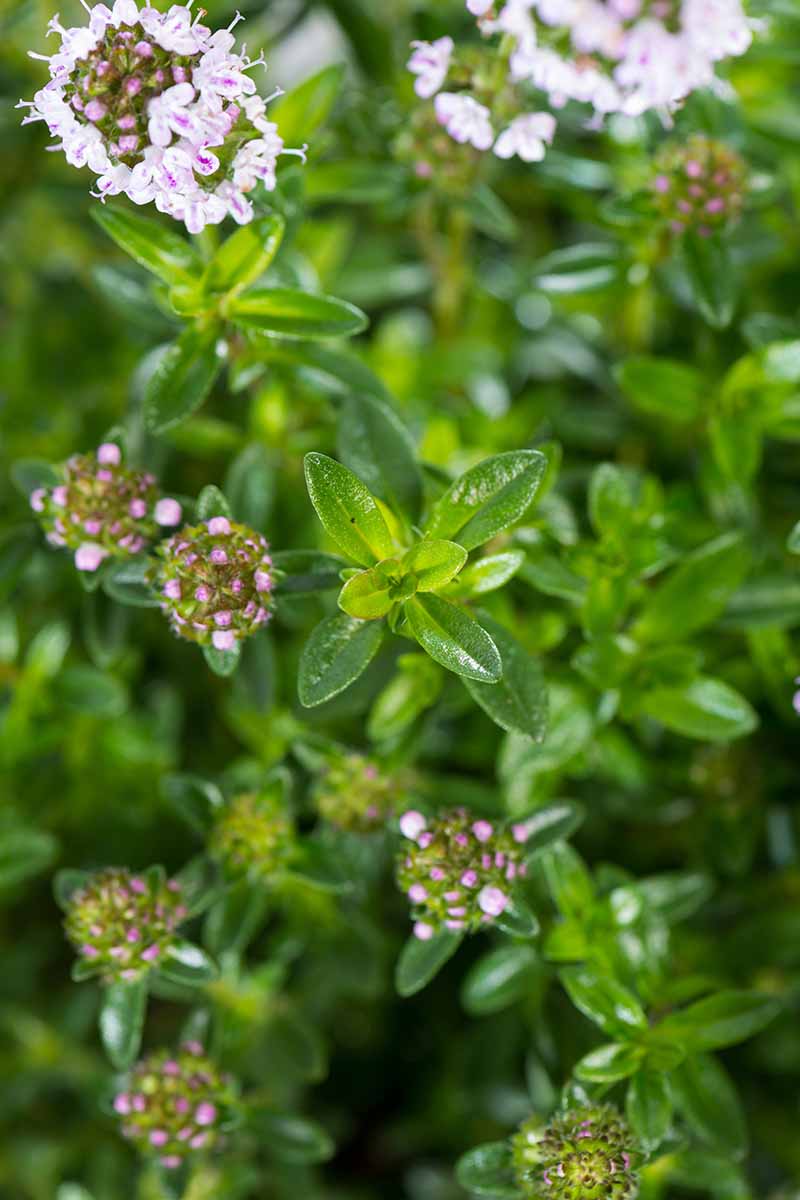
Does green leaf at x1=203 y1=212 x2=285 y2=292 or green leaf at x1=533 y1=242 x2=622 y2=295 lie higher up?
green leaf at x1=203 y1=212 x2=285 y2=292

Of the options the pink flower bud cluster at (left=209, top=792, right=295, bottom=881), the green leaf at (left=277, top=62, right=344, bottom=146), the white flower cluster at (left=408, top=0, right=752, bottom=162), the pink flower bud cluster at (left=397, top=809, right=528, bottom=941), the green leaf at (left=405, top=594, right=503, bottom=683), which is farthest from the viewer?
the green leaf at (left=277, top=62, right=344, bottom=146)

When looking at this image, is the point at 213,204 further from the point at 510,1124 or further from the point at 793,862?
the point at 510,1124

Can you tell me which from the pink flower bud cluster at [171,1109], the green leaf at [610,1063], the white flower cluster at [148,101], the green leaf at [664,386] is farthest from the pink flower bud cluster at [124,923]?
the green leaf at [664,386]

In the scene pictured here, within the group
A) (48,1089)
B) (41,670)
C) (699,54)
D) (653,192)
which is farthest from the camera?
(48,1089)

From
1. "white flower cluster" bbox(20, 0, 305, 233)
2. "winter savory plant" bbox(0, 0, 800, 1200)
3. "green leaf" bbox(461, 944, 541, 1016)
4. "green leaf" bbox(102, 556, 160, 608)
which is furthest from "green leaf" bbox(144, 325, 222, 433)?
"green leaf" bbox(461, 944, 541, 1016)

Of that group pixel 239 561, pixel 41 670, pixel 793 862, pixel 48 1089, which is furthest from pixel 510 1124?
pixel 239 561

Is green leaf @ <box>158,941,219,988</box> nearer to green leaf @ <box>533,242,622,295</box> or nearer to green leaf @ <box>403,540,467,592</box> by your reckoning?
green leaf @ <box>403,540,467,592</box>

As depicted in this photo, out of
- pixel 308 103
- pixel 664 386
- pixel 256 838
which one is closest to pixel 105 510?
pixel 256 838

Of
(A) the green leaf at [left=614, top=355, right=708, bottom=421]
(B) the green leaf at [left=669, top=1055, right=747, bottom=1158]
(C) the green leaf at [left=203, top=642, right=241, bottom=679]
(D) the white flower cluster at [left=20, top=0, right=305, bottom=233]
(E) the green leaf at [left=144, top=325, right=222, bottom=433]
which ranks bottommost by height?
(B) the green leaf at [left=669, top=1055, right=747, bottom=1158]

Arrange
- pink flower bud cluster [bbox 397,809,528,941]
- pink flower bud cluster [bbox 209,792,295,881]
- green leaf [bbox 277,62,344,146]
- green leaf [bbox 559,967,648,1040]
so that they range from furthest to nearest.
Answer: green leaf [bbox 277,62,344,146] → pink flower bud cluster [bbox 209,792,295,881] → green leaf [bbox 559,967,648,1040] → pink flower bud cluster [bbox 397,809,528,941]
